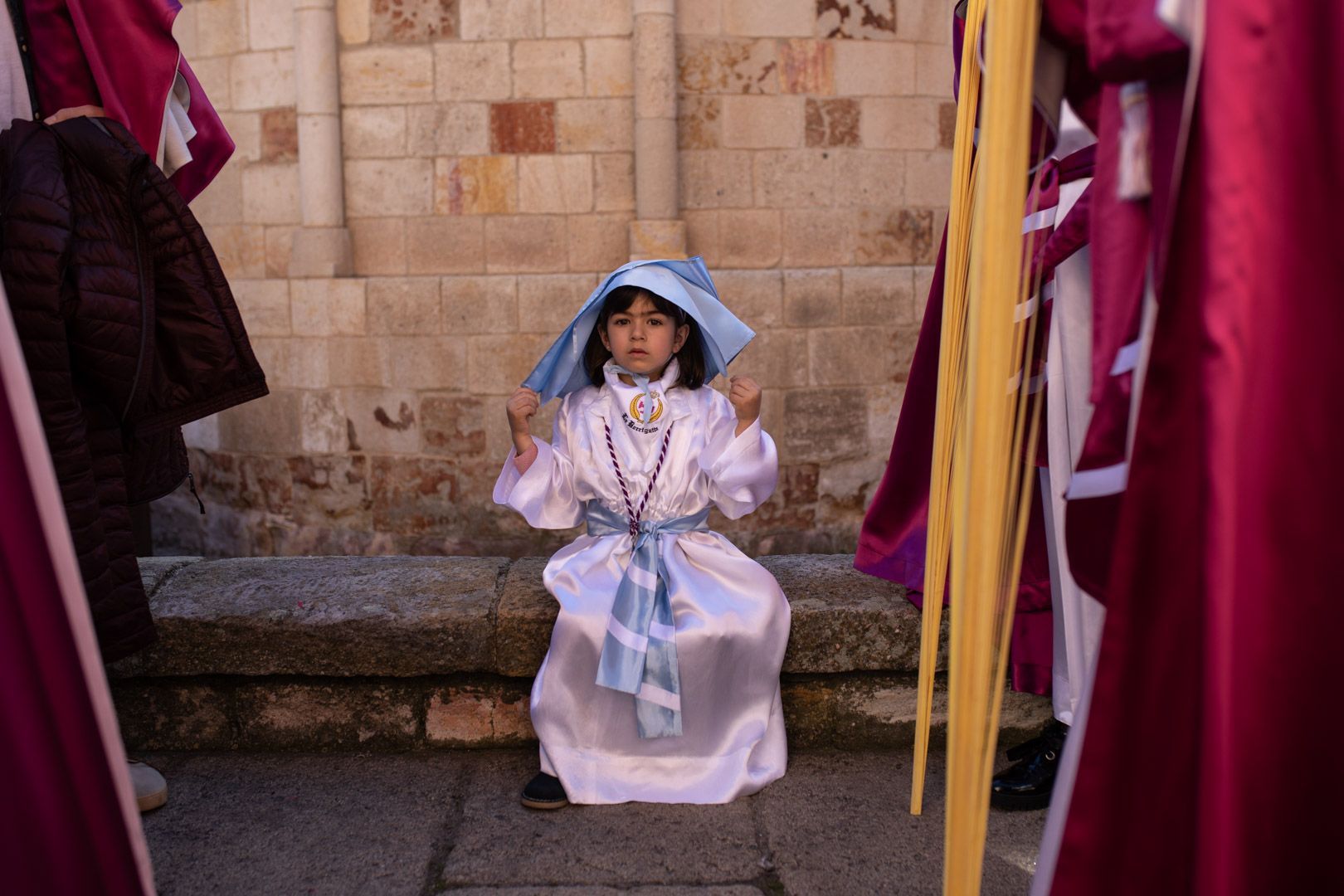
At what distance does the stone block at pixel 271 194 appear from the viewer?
19.3 ft

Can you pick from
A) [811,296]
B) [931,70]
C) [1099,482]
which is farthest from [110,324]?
[931,70]

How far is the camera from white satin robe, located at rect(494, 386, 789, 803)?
2.38 meters

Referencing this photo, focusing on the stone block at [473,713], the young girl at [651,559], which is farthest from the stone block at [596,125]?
the stone block at [473,713]

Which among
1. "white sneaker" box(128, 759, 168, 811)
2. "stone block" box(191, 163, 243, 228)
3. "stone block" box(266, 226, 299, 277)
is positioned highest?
"stone block" box(191, 163, 243, 228)

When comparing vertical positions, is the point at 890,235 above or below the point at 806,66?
below

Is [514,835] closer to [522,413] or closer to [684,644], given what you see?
[684,644]

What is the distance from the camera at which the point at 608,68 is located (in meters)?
5.58

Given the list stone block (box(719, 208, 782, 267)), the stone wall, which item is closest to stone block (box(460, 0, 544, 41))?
the stone wall

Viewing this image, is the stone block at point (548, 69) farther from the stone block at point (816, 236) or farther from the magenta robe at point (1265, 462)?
the magenta robe at point (1265, 462)

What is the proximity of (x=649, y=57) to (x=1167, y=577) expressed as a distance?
15.8 feet

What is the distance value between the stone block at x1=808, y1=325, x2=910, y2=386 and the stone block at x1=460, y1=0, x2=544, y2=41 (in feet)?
6.88

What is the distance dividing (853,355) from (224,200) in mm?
3519

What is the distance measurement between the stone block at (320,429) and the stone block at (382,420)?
5 centimetres

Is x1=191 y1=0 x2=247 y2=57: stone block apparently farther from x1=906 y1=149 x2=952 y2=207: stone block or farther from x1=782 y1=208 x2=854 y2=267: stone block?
x1=906 y1=149 x2=952 y2=207: stone block
